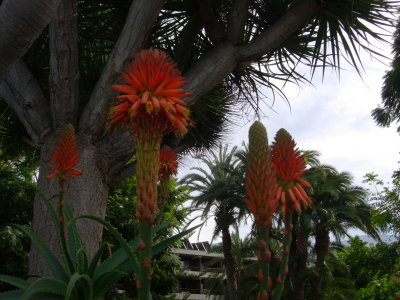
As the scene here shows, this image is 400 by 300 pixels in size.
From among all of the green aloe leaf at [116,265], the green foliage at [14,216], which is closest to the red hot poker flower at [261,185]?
the green aloe leaf at [116,265]

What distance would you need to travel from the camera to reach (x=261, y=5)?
19.1ft

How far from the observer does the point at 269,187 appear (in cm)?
128

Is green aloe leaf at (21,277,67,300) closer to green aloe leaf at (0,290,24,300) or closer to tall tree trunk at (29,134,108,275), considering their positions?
green aloe leaf at (0,290,24,300)

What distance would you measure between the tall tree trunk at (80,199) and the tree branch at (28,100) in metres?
0.19

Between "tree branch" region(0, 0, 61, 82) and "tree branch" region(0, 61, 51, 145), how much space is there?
2.89m

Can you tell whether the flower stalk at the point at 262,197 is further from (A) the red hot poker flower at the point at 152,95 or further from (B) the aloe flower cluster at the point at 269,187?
(A) the red hot poker flower at the point at 152,95

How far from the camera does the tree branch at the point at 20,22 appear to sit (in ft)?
5.92

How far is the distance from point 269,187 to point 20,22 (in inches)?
47.0

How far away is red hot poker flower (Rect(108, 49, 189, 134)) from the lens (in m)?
1.47

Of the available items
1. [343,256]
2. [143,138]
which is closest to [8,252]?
[143,138]

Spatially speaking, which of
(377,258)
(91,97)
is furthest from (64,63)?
(377,258)

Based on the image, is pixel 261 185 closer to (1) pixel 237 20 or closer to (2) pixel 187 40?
(1) pixel 237 20

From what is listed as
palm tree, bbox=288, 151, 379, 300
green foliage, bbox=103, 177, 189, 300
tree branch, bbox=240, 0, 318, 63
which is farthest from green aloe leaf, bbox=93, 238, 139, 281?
palm tree, bbox=288, 151, 379, 300

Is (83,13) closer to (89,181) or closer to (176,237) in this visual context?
(89,181)
